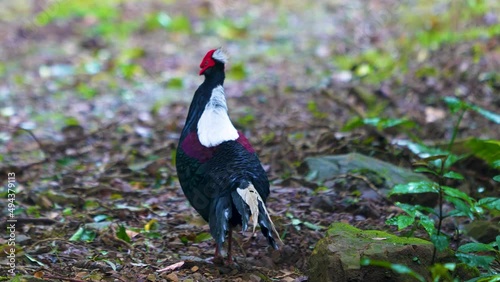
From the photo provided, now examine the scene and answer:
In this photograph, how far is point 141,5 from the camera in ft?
40.5

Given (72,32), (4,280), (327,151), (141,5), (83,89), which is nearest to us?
(4,280)

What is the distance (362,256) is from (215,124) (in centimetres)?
117

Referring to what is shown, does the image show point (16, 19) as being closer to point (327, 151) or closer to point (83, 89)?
point (83, 89)

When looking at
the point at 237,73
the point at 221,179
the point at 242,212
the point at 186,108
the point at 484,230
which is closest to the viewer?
the point at 242,212

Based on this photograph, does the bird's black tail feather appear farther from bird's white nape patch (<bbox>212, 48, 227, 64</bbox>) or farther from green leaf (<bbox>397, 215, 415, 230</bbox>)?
bird's white nape patch (<bbox>212, 48, 227, 64</bbox>)

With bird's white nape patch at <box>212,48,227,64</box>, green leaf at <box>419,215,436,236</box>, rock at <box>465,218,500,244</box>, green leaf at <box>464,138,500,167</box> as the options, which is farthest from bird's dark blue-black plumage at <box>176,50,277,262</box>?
green leaf at <box>464,138,500,167</box>

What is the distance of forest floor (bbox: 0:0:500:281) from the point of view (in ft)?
13.5

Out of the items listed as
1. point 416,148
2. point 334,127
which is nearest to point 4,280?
point 416,148

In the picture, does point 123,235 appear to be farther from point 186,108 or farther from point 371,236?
point 186,108

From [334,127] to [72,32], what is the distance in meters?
5.90

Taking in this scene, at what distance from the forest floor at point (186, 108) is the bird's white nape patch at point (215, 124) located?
636 mm

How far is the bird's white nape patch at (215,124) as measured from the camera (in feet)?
12.8

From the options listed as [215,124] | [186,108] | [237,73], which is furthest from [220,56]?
[237,73]

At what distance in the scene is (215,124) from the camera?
3.98 meters
